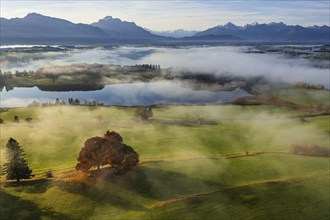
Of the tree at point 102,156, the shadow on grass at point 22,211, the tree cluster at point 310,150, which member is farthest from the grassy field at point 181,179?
the tree cluster at point 310,150

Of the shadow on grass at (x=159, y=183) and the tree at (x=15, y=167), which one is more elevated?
the tree at (x=15, y=167)

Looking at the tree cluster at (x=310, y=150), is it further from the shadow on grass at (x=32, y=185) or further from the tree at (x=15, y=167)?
the tree at (x=15, y=167)

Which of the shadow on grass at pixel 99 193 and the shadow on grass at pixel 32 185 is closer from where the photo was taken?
the shadow on grass at pixel 99 193

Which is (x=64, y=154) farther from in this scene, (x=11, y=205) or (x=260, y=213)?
(x=260, y=213)

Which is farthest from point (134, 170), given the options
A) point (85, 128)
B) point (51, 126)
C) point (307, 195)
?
point (51, 126)

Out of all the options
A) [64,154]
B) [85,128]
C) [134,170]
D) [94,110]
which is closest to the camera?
[134,170]

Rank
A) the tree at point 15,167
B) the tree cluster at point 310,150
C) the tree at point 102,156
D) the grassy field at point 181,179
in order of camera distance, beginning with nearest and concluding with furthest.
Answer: the grassy field at point 181,179
the tree at point 15,167
the tree at point 102,156
the tree cluster at point 310,150
